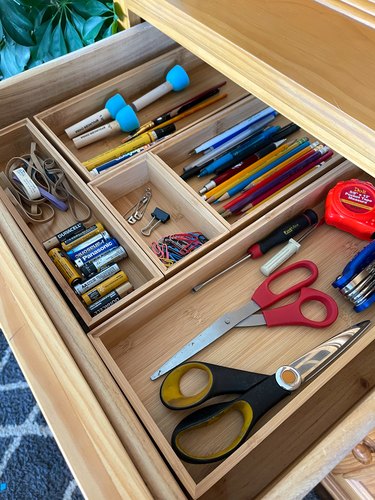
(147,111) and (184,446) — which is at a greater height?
(147,111)

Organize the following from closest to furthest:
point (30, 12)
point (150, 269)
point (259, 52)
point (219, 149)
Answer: point (259, 52), point (150, 269), point (219, 149), point (30, 12)

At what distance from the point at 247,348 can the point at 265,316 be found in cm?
5

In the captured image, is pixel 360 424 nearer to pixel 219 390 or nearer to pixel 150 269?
pixel 219 390

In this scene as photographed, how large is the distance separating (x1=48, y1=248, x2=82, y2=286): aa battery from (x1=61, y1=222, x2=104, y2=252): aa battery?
18 mm

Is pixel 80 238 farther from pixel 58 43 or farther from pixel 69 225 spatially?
pixel 58 43

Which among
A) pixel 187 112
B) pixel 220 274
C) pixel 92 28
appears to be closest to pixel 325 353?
pixel 220 274

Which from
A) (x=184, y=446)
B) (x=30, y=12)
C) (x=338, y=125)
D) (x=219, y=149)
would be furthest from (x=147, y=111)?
(x=184, y=446)

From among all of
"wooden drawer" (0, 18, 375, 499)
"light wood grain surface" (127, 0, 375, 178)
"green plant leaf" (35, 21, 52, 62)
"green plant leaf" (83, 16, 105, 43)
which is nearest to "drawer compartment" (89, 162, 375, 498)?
"wooden drawer" (0, 18, 375, 499)

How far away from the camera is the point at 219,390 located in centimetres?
50

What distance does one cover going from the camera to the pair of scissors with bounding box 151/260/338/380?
54 cm

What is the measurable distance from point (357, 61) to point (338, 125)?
3.7 inches

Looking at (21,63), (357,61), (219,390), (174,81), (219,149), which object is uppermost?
(21,63)

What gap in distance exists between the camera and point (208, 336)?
1.82 feet

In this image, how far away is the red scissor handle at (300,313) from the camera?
1.82ft
